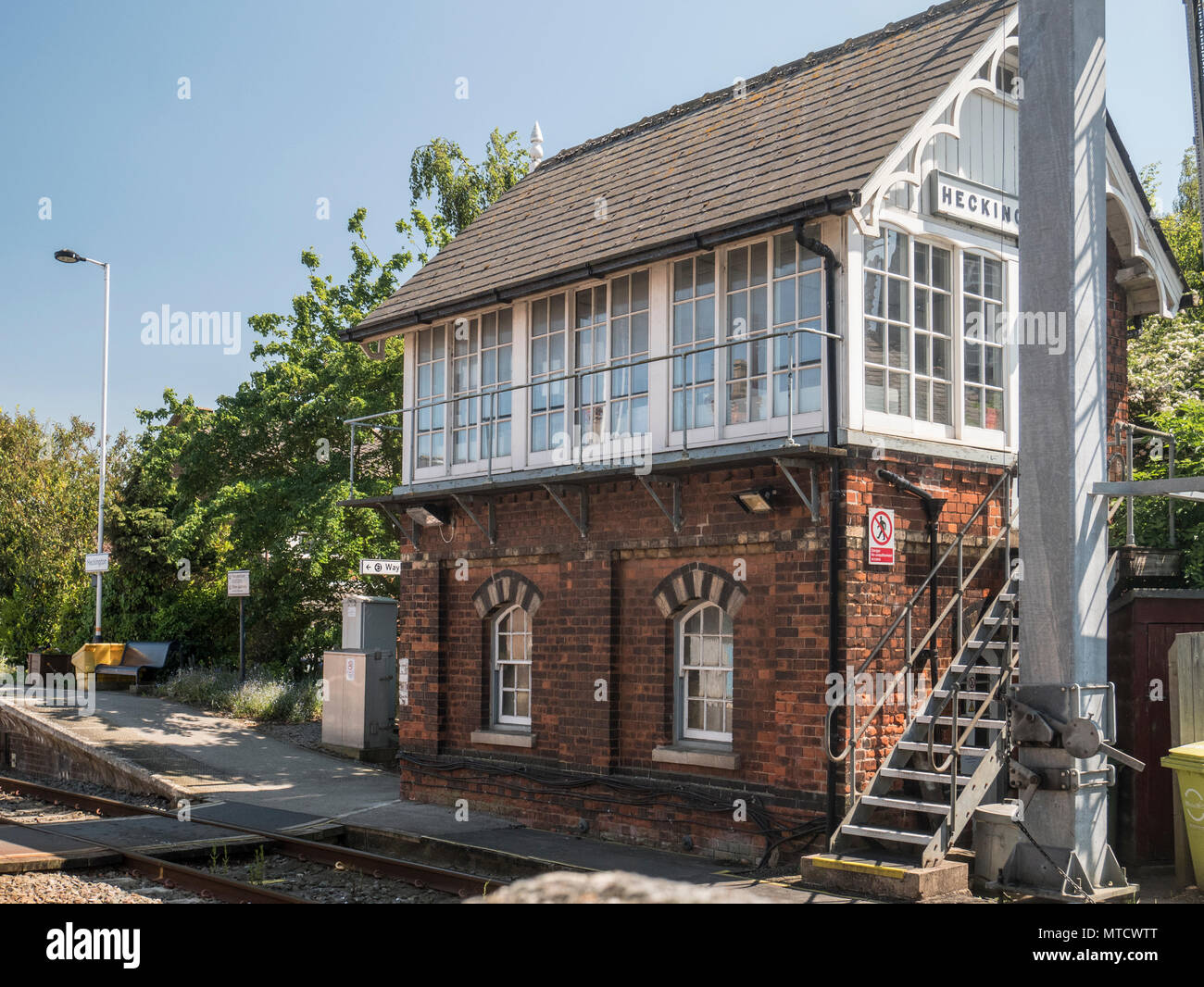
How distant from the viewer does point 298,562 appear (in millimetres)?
23750

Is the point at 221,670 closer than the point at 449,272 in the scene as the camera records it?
No

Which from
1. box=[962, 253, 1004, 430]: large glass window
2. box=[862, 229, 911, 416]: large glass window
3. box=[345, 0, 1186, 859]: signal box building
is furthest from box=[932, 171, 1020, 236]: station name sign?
box=[862, 229, 911, 416]: large glass window

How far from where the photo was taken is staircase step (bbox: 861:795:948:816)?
32.9ft

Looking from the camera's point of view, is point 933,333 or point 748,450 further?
point 933,333

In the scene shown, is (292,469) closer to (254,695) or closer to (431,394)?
(254,695)

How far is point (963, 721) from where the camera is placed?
11094 mm

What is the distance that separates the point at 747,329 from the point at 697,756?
4.42 metres

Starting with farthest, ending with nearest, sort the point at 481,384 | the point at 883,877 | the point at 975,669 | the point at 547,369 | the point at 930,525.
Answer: the point at 481,384
the point at 547,369
the point at 930,525
the point at 975,669
the point at 883,877

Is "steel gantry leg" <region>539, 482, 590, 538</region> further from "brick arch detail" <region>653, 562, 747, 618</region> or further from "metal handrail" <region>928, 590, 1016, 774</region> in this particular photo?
"metal handrail" <region>928, 590, 1016, 774</region>

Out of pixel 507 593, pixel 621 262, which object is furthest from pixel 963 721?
pixel 507 593

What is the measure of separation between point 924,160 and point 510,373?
570 centimetres
